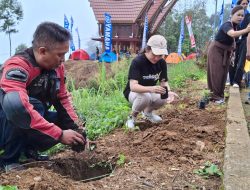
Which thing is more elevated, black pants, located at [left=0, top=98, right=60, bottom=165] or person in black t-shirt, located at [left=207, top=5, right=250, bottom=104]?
person in black t-shirt, located at [left=207, top=5, right=250, bottom=104]

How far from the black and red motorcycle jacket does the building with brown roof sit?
22.6 metres

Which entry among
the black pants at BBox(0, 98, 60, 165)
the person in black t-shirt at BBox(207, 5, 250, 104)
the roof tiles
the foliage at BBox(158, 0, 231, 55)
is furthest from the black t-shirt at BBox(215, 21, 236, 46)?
the foliage at BBox(158, 0, 231, 55)

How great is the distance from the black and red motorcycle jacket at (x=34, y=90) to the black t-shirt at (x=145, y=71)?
1018 mm

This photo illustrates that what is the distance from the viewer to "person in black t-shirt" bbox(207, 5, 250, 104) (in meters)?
5.15

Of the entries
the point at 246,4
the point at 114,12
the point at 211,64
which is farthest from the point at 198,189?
the point at 114,12

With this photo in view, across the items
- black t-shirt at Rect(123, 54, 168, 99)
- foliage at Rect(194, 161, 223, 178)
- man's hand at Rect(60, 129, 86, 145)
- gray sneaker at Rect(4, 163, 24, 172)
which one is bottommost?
gray sneaker at Rect(4, 163, 24, 172)

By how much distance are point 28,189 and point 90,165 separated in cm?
98

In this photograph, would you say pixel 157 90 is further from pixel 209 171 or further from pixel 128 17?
pixel 128 17

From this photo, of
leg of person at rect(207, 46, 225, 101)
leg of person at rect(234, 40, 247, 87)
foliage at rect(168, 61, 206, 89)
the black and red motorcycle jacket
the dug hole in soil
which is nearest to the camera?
the dug hole in soil

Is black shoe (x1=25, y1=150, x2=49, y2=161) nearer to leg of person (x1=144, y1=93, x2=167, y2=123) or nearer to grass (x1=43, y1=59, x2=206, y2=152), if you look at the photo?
grass (x1=43, y1=59, x2=206, y2=152)

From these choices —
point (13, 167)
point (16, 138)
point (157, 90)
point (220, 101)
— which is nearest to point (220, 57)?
point (220, 101)

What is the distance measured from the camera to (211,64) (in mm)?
5496

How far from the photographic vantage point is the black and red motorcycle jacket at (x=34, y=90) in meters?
2.33

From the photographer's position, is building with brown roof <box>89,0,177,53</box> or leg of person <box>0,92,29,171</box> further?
building with brown roof <box>89,0,177,53</box>
